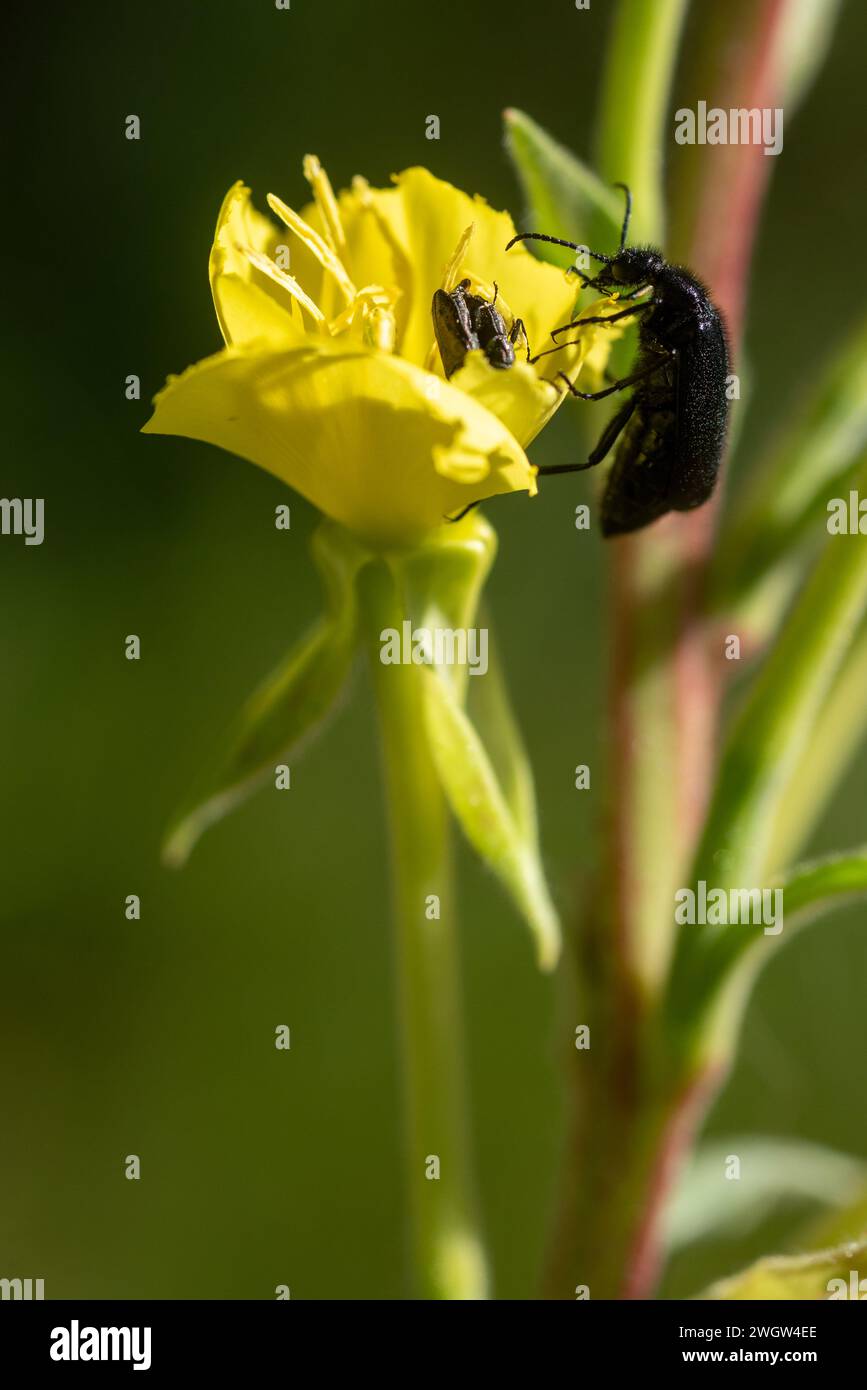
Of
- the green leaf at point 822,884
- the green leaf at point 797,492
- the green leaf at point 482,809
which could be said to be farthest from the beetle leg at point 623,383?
the green leaf at point 822,884

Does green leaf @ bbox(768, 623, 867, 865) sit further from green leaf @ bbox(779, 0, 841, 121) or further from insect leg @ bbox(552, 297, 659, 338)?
green leaf @ bbox(779, 0, 841, 121)

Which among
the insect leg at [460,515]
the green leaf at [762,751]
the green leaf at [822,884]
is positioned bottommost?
the green leaf at [822,884]

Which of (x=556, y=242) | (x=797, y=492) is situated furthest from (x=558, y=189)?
(x=797, y=492)

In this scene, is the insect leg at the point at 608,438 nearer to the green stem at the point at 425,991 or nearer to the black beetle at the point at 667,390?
the black beetle at the point at 667,390

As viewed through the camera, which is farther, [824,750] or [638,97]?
[824,750]

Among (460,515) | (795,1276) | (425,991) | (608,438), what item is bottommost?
(795,1276)

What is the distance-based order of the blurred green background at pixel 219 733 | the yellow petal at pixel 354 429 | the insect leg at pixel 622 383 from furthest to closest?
the blurred green background at pixel 219 733 → the insect leg at pixel 622 383 → the yellow petal at pixel 354 429

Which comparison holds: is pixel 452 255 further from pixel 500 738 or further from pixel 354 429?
pixel 500 738

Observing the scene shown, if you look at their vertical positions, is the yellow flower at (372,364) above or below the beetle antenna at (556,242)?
below
